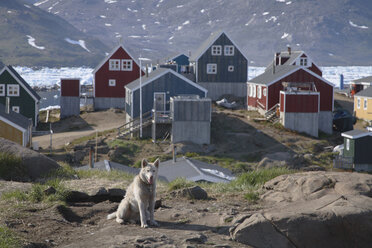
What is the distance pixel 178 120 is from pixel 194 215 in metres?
35.4

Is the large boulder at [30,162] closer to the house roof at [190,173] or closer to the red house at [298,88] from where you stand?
the house roof at [190,173]

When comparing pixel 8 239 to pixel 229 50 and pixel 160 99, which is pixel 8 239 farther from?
pixel 229 50

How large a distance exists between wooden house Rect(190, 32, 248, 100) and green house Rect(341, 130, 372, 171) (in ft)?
90.8

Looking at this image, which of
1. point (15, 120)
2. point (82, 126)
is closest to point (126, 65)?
point (82, 126)

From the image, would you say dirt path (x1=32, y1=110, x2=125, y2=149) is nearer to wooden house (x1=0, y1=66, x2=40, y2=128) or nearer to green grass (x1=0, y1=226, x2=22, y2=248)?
wooden house (x1=0, y1=66, x2=40, y2=128)

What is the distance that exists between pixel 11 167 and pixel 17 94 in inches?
1774

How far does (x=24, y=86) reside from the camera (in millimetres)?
59875

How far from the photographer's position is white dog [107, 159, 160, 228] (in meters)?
10.9

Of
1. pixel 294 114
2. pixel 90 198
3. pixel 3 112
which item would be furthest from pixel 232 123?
pixel 90 198

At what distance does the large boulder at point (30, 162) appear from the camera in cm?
1661

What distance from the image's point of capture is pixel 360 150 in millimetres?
44219

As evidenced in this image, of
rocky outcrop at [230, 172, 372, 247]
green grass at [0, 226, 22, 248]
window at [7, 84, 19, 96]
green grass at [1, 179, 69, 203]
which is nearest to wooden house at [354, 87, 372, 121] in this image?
window at [7, 84, 19, 96]

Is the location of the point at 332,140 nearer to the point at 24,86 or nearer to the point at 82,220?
the point at 24,86

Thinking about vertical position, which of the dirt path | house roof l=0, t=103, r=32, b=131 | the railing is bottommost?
the railing
